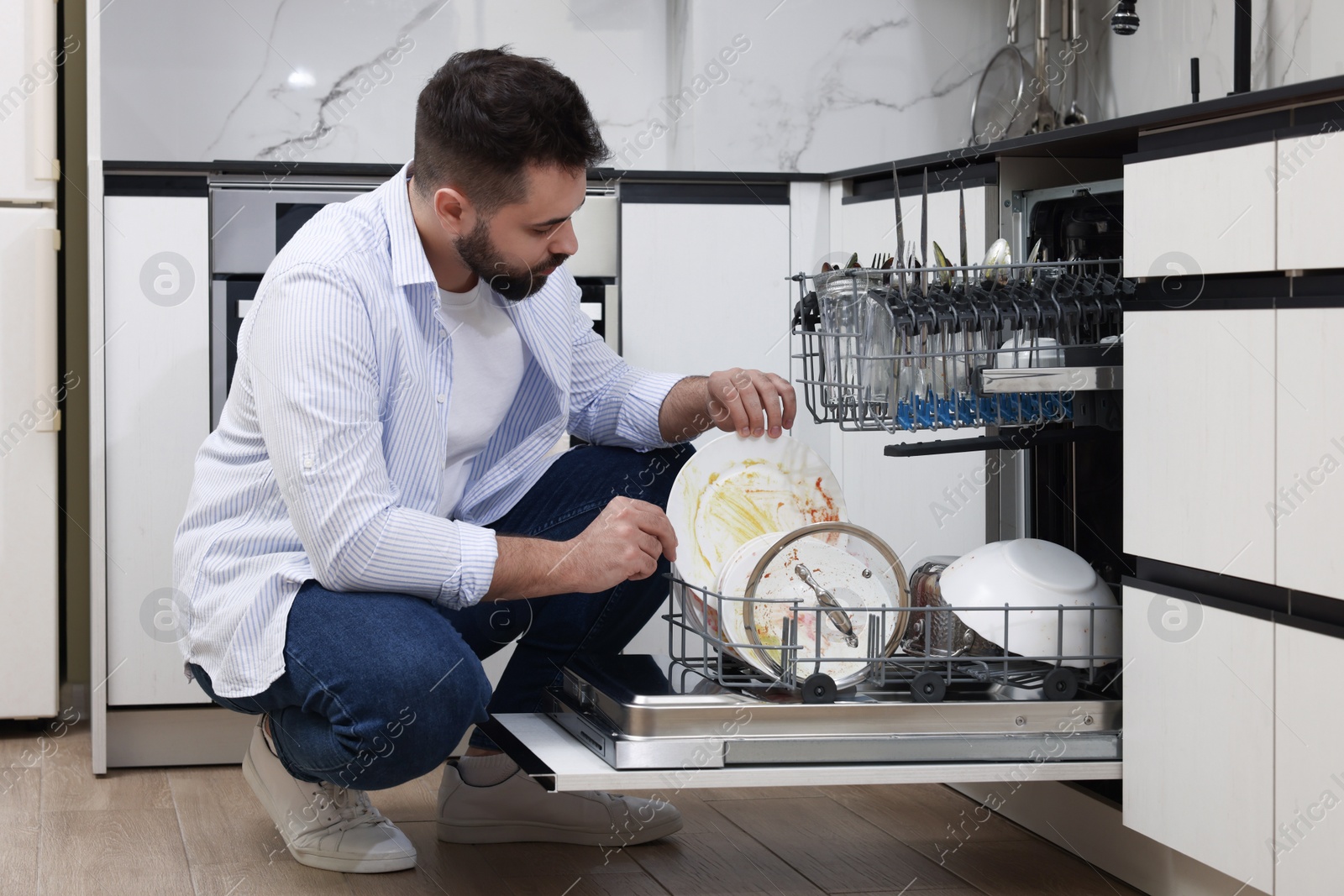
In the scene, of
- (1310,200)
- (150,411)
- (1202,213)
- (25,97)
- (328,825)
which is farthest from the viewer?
(25,97)

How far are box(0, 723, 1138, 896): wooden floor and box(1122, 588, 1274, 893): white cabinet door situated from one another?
226 mm

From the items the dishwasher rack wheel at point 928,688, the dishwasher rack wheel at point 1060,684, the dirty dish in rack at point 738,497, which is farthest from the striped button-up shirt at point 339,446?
the dishwasher rack wheel at point 1060,684

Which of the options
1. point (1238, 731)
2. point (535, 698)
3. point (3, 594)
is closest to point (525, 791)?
point (535, 698)

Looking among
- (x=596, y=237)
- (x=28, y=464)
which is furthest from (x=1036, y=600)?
(x=28, y=464)

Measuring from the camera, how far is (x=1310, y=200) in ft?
3.97

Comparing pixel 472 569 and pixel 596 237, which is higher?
pixel 596 237

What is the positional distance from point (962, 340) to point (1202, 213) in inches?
10.1

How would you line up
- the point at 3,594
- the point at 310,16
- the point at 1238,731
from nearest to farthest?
the point at 1238,731, the point at 3,594, the point at 310,16

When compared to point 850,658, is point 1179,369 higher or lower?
higher

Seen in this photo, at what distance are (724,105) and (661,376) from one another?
3.58 ft

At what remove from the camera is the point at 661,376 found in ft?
5.83

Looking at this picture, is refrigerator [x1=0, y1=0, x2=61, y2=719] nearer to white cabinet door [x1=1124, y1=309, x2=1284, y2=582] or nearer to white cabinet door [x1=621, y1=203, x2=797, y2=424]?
white cabinet door [x1=621, y1=203, x2=797, y2=424]

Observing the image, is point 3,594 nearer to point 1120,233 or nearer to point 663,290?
point 663,290

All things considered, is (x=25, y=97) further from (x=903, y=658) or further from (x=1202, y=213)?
(x=1202, y=213)
